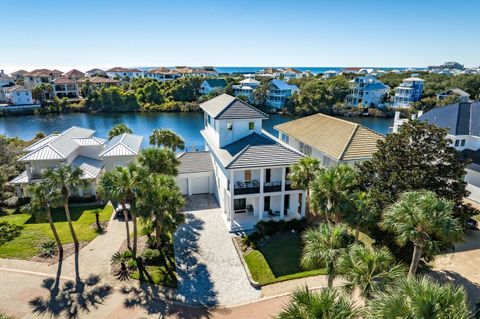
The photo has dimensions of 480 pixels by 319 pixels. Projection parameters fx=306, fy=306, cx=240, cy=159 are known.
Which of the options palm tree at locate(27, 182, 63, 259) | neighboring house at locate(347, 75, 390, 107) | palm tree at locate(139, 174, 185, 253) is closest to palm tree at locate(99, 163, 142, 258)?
palm tree at locate(139, 174, 185, 253)

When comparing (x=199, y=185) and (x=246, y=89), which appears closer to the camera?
(x=199, y=185)

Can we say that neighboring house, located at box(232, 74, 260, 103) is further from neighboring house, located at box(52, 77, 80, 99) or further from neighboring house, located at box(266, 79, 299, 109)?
neighboring house, located at box(52, 77, 80, 99)

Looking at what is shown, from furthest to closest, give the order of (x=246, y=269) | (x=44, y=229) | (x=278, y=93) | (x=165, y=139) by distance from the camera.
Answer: (x=278, y=93), (x=165, y=139), (x=44, y=229), (x=246, y=269)

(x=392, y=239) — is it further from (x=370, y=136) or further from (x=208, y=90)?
(x=208, y=90)

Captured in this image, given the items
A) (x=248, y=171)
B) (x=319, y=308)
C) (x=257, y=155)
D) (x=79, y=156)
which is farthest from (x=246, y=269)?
(x=79, y=156)

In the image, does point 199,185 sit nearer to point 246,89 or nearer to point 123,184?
point 123,184

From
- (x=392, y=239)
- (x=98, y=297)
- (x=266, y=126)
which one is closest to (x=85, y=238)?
(x=98, y=297)

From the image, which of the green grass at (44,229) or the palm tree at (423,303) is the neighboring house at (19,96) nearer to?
the green grass at (44,229)
